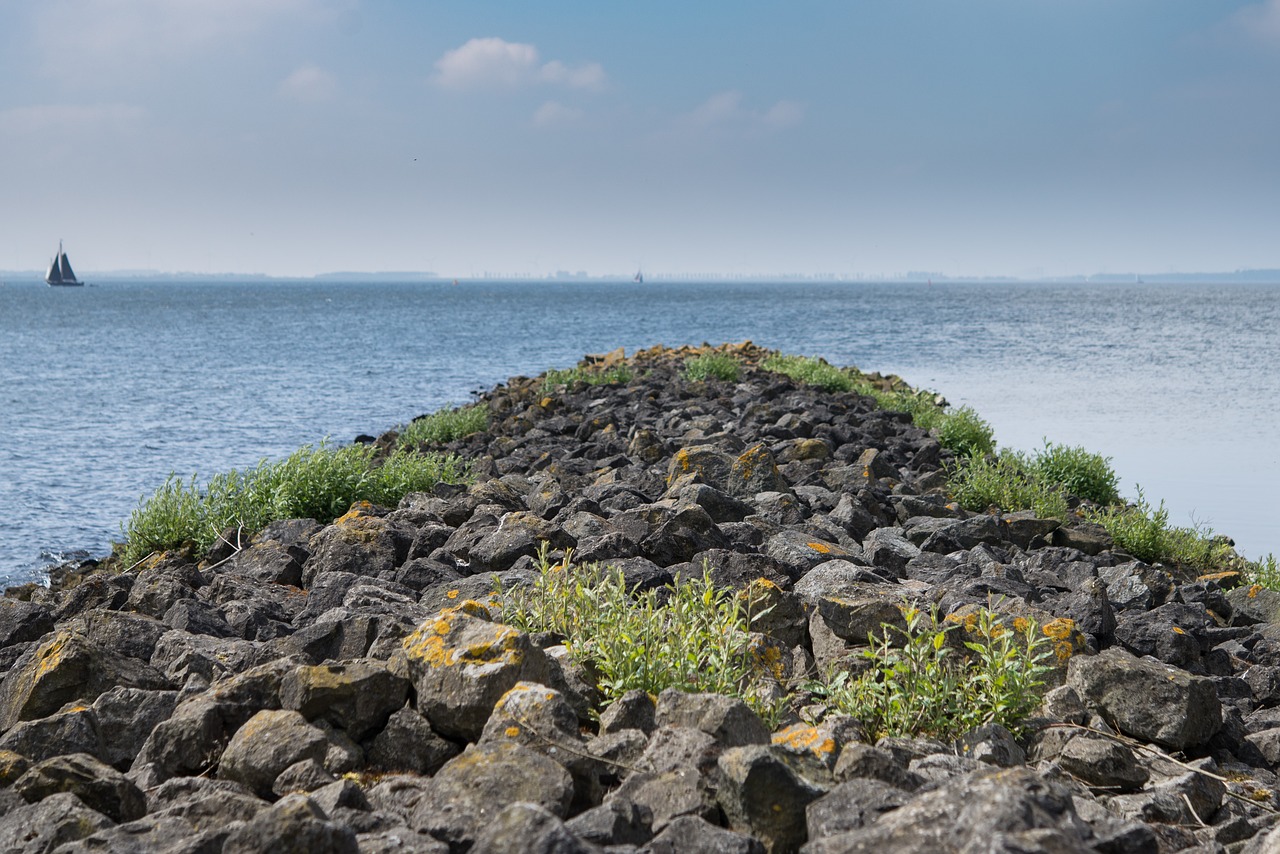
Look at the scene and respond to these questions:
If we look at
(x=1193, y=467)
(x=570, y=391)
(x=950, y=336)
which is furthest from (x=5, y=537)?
(x=950, y=336)

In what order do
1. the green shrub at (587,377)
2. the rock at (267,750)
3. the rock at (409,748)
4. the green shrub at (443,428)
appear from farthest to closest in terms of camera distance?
1. the green shrub at (587,377)
2. the green shrub at (443,428)
3. the rock at (409,748)
4. the rock at (267,750)

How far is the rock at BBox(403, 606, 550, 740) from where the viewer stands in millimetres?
4238

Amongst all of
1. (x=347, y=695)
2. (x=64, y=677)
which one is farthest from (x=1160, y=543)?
(x=64, y=677)

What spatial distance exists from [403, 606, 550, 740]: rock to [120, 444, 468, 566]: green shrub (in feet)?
18.6

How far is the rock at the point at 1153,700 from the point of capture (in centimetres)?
490

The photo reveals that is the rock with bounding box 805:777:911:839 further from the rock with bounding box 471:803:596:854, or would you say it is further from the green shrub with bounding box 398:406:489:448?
the green shrub with bounding box 398:406:489:448

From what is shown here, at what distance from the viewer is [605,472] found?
11711 millimetres

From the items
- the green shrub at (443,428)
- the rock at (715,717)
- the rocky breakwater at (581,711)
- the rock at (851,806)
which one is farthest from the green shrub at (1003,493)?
the green shrub at (443,428)

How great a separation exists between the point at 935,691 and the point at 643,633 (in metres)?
1.37

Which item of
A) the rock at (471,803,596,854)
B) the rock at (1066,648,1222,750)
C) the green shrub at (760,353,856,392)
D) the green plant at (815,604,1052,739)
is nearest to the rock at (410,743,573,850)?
the rock at (471,803,596,854)

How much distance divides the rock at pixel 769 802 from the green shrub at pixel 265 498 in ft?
24.3

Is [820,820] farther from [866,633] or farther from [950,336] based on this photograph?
[950,336]

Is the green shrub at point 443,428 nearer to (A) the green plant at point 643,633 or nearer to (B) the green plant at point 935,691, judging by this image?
(A) the green plant at point 643,633

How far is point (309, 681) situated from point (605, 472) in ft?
24.4
